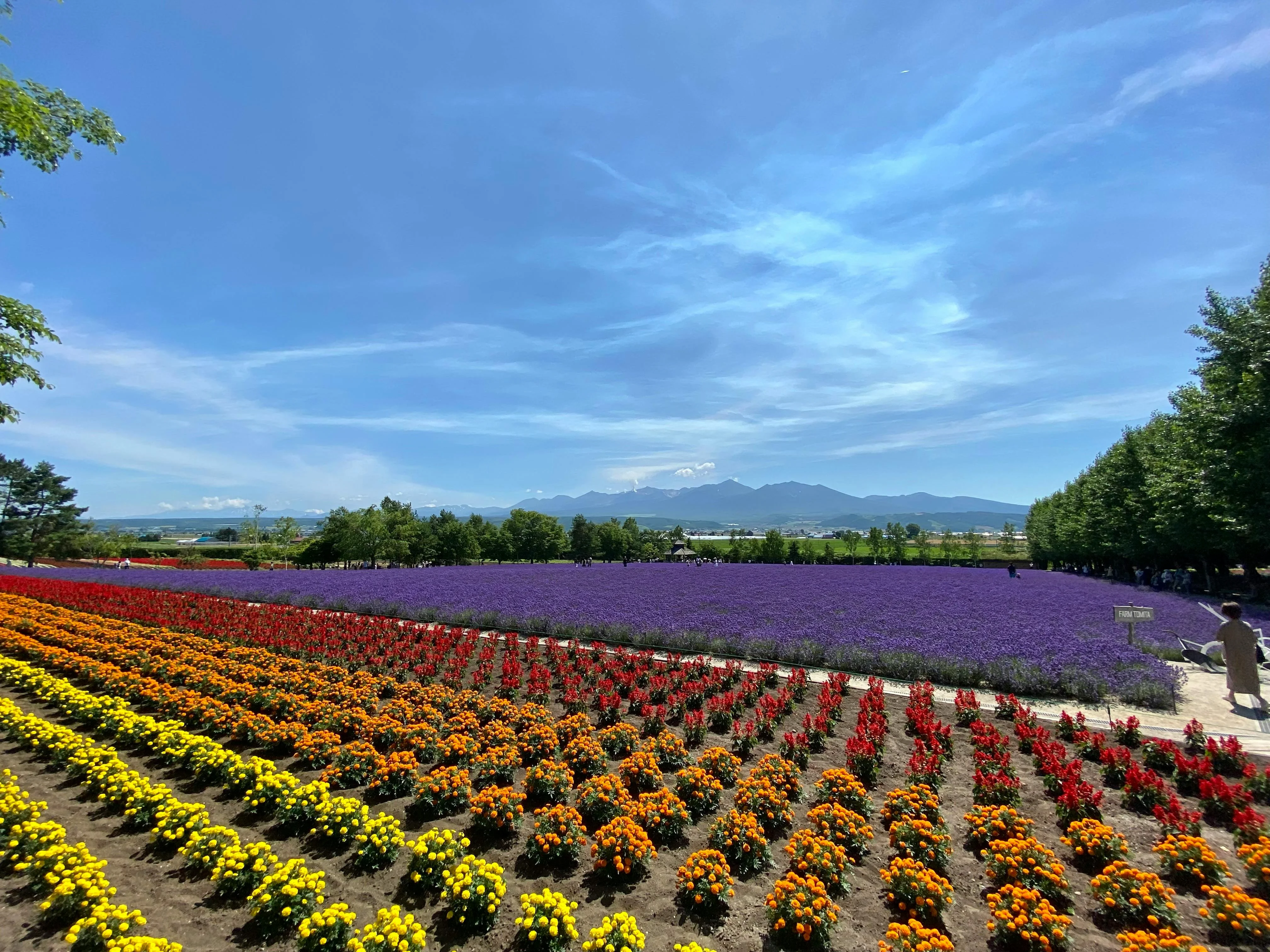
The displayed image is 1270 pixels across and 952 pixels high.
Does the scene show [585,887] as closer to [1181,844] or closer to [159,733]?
[1181,844]

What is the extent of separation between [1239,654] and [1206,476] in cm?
1605

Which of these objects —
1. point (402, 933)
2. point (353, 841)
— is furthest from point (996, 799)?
point (353, 841)

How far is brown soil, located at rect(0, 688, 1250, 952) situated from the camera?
168 inches

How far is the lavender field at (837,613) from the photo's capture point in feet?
37.3

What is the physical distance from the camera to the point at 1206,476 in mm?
20250

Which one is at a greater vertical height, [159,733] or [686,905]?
[159,733]

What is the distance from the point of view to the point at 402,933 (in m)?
3.81

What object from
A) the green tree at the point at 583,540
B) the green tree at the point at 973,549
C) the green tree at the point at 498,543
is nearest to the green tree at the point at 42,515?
the green tree at the point at 498,543

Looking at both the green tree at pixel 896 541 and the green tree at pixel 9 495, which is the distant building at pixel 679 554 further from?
the green tree at pixel 9 495

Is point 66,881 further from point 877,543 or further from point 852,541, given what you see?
point 852,541

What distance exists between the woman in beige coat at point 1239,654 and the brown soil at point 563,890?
5465 mm

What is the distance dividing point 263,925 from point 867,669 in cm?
1193

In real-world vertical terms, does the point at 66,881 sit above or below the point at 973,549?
below

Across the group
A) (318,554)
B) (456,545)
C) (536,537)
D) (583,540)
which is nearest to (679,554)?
(583,540)
